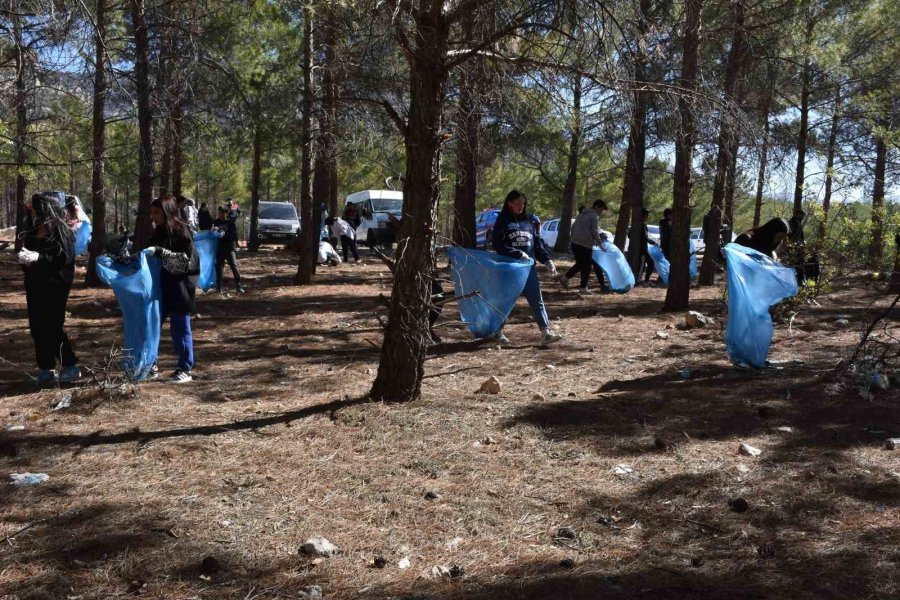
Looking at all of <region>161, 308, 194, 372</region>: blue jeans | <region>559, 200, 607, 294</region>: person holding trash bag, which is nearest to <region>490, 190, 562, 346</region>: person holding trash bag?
<region>161, 308, 194, 372</region>: blue jeans

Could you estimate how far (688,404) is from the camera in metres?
5.71

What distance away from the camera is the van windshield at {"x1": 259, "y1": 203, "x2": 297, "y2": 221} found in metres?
27.5

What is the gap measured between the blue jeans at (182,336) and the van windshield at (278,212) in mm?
21350

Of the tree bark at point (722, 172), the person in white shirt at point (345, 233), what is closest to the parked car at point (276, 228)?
the person in white shirt at point (345, 233)

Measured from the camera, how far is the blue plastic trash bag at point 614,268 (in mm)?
12820

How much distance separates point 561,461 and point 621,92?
2464mm

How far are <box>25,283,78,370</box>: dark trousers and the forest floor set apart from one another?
0.34m

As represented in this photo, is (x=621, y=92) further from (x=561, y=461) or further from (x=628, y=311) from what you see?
(x=628, y=311)

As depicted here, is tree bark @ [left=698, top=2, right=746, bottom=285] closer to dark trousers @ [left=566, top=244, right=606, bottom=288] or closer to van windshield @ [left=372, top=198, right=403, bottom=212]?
dark trousers @ [left=566, top=244, right=606, bottom=288]

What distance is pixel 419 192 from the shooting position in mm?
5062

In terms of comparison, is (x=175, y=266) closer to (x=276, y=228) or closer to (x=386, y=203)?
(x=276, y=228)

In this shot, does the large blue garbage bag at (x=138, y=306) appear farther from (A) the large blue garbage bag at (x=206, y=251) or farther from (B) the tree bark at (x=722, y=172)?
(B) the tree bark at (x=722, y=172)

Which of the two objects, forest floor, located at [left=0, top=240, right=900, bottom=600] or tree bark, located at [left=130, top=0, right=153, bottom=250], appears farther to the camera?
tree bark, located at [left=130, top=0, right=153, bottom=250]

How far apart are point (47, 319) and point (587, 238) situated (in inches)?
326
